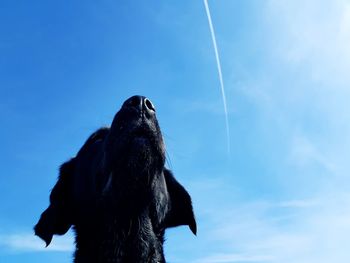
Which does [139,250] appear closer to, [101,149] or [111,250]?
[111,250]

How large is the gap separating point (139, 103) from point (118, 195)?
110 cm

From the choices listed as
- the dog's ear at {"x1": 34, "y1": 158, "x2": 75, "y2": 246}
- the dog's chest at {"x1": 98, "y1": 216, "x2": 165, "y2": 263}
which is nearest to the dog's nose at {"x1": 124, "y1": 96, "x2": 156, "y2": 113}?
the dog's chest at {"x1": 98, "y1": 216, "x2": 165, "y2": 263}

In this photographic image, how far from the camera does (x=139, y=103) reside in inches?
195

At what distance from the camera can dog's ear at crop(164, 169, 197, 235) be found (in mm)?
6840

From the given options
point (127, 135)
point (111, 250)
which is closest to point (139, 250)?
point (111, 250)

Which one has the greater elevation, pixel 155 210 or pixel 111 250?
pixel 155 210

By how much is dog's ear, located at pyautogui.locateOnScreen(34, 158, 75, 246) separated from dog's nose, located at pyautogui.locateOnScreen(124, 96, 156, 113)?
201cm

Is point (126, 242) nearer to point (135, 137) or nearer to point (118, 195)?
point (118, 195)

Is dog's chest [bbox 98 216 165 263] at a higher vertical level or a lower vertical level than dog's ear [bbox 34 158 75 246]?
lower

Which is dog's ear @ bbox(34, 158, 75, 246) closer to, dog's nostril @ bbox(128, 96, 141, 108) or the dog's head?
the dog's head

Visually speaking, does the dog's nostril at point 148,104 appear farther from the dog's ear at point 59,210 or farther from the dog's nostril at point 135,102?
the dog's ear at point 59,210

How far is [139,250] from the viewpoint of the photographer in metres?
5.61

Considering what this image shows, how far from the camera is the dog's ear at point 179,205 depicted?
269 inches

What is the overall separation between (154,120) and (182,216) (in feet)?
7.63
